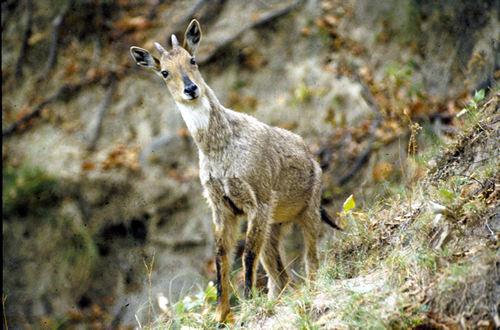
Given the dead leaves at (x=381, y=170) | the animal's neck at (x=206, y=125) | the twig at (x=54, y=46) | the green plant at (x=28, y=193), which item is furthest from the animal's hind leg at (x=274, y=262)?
the twig at (x=54, y=46)

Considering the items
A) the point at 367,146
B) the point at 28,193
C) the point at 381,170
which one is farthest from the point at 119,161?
the point at 381,170

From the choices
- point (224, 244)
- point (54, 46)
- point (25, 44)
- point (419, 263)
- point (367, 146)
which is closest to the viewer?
point (419, 263)

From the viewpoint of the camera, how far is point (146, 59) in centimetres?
732

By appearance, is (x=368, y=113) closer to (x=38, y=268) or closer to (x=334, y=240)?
(x=334, y=240)

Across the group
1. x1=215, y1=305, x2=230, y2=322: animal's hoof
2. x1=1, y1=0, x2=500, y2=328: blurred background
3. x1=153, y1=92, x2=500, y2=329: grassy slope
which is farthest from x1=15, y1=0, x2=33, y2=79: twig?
x1=215, y1=305, x2=230, y2=322: animal's hoof

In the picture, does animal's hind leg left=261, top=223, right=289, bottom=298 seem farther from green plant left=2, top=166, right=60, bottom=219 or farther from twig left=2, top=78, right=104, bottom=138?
twig left=2, top=78, right=104, bottom=138

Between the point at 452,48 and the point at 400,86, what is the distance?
3.16 feet

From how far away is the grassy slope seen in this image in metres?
5.01

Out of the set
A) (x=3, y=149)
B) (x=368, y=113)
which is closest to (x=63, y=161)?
(x=3, y=149)

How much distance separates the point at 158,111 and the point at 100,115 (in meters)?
1.15

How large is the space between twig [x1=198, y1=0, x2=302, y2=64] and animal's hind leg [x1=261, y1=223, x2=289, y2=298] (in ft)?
19.7

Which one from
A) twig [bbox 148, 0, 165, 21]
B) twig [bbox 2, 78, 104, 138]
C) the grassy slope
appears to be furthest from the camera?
twig [bbox 148, 0, 165, 21]

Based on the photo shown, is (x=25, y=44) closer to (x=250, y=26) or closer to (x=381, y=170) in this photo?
(x=250, y=26)

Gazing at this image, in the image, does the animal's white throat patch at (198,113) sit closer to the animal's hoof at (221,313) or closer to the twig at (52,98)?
the animal's hoof at (221,313)
